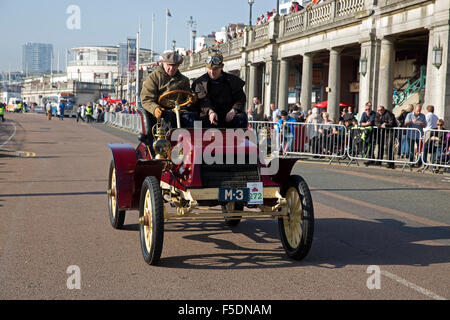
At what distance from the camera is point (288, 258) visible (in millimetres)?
5777

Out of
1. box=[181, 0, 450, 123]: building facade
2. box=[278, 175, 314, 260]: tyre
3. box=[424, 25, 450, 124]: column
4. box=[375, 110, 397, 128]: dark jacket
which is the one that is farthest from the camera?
box=[181, 0, 450, 123]: building facade

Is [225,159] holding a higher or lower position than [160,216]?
higher

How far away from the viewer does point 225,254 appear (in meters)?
5.91

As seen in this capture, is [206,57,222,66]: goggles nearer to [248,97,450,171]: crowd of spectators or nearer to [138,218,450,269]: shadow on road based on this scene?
[138,218,450,269]: shadow on road

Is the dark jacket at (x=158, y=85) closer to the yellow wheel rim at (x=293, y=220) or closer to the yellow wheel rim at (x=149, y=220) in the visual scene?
the yellow wheel rim at (x=149, y=220)

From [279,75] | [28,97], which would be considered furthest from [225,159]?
[28,97]

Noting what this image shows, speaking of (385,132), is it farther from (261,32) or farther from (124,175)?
(261,32)

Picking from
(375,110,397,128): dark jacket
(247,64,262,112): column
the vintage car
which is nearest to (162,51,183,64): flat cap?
the vintage car

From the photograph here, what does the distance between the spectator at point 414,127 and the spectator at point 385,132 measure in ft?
1.61

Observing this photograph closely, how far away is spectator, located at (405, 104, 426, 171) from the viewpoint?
616 inches

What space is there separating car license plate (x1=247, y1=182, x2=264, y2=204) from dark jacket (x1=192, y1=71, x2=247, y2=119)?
4.90ft

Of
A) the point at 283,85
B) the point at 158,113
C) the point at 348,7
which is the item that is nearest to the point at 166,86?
the point at 158,113
